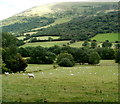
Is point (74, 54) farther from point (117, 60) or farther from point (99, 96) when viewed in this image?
point (99, 96)

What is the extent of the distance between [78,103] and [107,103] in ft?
5.84

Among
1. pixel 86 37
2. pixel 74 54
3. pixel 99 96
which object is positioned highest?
pixel 99 96

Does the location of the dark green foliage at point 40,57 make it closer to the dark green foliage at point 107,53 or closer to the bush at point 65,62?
the bush at point 65,62

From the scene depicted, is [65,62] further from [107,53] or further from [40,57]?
[107,53]

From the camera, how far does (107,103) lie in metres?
12.8

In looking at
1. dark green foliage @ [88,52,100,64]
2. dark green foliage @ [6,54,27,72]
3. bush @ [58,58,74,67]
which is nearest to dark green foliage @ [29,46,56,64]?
bush @ [58,58,74,67]

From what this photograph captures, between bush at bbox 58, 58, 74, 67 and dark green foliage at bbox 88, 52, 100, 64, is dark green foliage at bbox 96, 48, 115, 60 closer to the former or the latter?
dark green foliage at bbox 88, 52, 100, 64

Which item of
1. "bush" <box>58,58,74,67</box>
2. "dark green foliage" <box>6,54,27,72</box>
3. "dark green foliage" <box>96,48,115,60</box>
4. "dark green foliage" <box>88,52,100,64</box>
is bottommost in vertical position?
"dark green foliage" <box>96,48,115,60</box>

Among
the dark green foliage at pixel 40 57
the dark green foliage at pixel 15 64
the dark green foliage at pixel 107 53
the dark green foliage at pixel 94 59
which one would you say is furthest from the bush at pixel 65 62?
the dark green foliage at pixel 107 53

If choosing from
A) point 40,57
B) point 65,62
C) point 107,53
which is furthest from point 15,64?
point 107,53

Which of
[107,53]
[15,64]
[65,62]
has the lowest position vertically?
[107,53]

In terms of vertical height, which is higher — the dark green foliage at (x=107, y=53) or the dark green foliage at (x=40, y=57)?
the dark green foliage at (x=40, y=57)

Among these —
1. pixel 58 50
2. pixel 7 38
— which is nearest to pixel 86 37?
pixel 58 50

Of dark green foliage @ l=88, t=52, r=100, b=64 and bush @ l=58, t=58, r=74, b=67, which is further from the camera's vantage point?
dark green foliage @ l=88, t=52, r=100, b=64
